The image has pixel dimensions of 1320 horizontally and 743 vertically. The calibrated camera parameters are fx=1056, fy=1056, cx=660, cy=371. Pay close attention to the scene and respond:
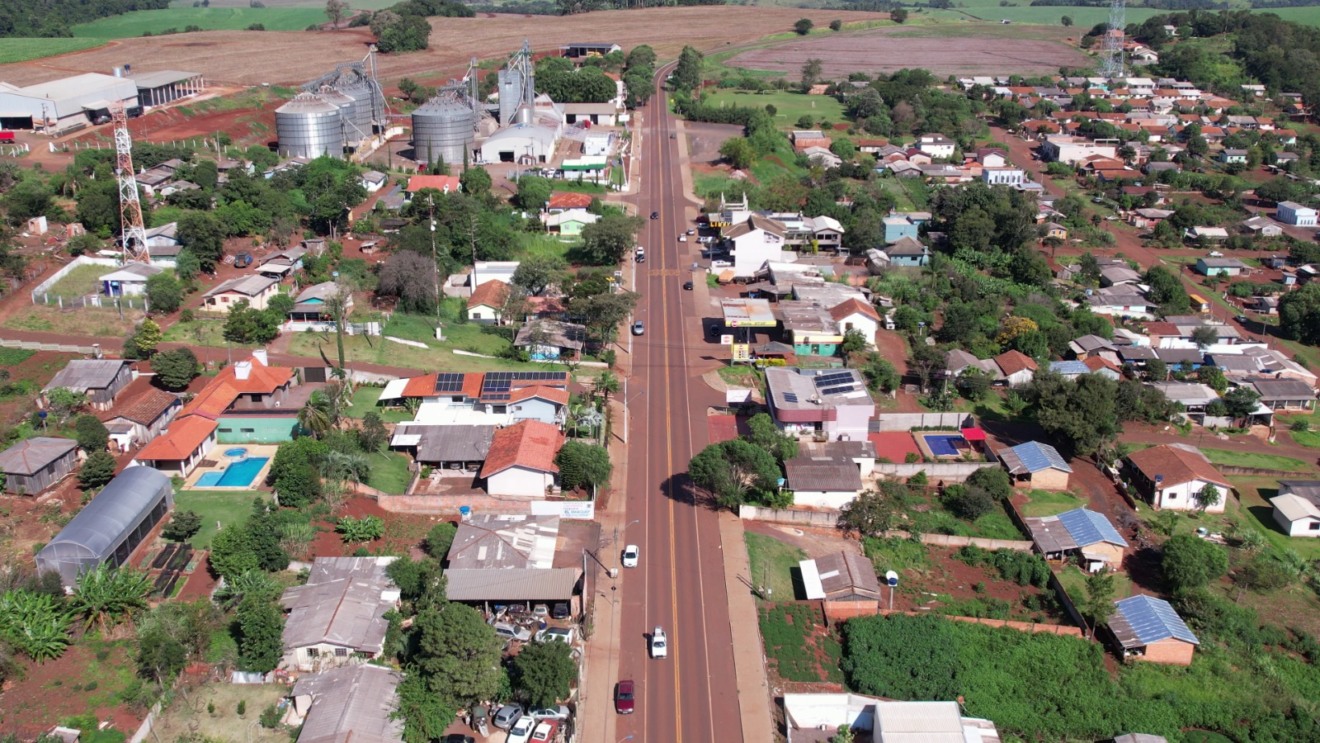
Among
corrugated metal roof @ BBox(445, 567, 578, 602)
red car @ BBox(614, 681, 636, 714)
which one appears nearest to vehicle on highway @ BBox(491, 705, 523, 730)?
red car @ BBox(614, 681, 636, 714)

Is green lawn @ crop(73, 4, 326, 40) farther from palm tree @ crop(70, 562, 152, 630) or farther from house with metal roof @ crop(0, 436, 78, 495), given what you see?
palm tree @ crop(70, 562, 152, 630)

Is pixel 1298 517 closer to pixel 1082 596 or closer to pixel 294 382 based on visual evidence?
pixel 1082 596

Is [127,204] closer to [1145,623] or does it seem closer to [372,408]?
[372,408]

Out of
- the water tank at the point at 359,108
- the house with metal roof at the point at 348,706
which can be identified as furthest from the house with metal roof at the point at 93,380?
the water tank at the point at 359,108

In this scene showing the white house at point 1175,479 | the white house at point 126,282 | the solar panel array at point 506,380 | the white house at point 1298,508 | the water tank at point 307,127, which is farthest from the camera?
the water tank at point 307,127

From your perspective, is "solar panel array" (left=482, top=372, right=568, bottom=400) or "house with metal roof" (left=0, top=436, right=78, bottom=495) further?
"solar panel array" (left=482, top=372, right=568, bottom=400)

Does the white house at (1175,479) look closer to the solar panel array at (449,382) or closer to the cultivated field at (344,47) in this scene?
the solar panel array at (449,382)
